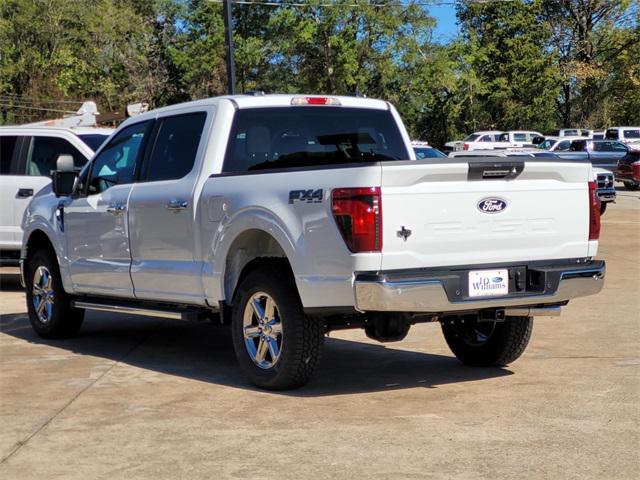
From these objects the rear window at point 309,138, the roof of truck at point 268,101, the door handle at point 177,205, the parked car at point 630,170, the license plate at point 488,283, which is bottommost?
the parked car at point 630,170

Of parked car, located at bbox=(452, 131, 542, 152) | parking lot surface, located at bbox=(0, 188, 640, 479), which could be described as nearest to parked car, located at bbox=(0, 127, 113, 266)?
parking lot surface, located at bbox=(0, 188, 640, 479)

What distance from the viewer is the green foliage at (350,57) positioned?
61.2 metres

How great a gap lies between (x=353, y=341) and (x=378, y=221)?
11.1 ft

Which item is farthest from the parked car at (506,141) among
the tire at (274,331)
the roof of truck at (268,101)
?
the tire at (274,331)

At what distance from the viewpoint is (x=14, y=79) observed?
232ft

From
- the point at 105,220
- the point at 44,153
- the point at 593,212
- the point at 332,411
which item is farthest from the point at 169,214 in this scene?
the point at 44,153

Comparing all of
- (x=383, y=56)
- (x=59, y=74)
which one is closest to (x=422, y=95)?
(x=383, y=56)

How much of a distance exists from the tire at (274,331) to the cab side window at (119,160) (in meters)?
1.95

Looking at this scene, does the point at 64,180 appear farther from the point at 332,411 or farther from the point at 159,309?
the point at 332,411

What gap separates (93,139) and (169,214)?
654 centimetres

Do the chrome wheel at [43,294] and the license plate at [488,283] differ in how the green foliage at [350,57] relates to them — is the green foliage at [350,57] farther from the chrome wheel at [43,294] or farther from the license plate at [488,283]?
the license plate at [488,283]

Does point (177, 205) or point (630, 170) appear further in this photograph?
point (630, 170)

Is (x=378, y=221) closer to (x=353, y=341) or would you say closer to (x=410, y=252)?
(x=410, y=252)

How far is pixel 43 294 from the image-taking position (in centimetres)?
1015
